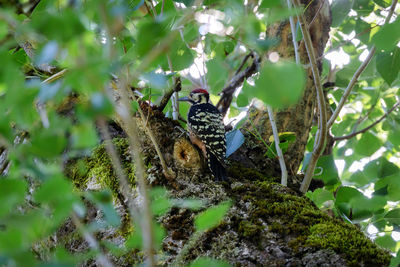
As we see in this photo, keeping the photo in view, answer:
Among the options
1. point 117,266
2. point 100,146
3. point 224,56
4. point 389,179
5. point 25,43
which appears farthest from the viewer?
point 224,56

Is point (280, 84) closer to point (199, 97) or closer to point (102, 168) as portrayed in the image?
point (102, 168)

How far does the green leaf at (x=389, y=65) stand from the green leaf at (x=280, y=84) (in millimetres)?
1647

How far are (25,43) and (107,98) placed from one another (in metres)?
1.34

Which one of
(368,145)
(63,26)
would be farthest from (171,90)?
(368,145)

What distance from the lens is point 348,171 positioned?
438 centimetres

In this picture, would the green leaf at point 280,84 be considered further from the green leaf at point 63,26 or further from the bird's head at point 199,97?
the bird's head at point 199,97

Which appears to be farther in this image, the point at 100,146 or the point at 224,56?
the point at 224,56

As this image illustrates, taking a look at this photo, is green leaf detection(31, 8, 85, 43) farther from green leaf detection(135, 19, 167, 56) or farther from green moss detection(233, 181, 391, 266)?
green moss detection(233, 181, 391, 266)

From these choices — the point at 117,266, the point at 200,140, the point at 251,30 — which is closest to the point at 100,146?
the point at 117,266

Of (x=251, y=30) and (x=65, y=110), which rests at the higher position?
(x=251, y=30)

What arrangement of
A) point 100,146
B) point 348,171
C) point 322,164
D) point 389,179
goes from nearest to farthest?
point 100,146 < point 389,179 < point 322,164 < point 348,171

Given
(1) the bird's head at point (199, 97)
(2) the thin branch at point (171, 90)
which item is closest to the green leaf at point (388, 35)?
(2) the thin branch at point (171, 90)

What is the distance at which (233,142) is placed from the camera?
85.7 inches

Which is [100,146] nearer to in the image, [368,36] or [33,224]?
[33,224]
